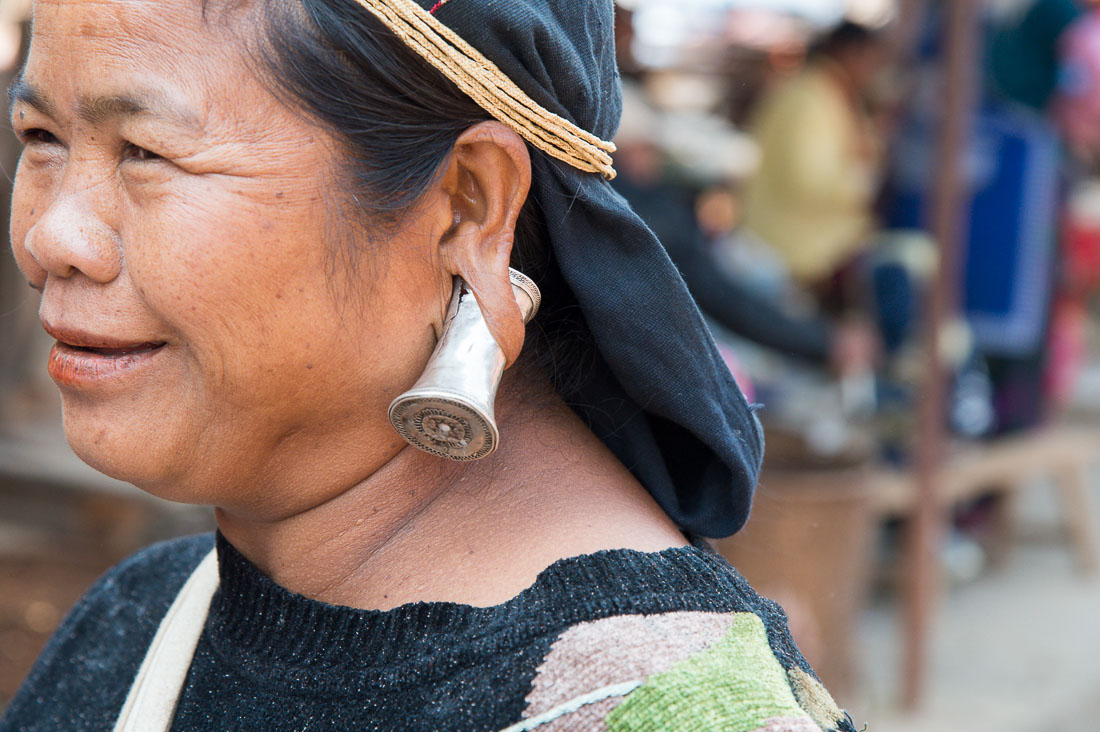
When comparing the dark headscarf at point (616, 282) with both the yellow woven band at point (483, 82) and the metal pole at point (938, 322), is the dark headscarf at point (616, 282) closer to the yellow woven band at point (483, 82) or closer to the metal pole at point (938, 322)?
the yellow woven band at point (483, 82)

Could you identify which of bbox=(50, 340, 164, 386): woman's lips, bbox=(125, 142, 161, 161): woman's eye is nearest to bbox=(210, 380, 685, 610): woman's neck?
bbox=(50, 340, 164, 386): woman's lips

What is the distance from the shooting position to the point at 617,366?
46.9 inches

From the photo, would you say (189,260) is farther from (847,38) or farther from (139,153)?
(847,38)

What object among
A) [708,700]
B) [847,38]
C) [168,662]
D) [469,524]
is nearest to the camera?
[708,700]

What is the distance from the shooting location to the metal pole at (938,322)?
3691mm

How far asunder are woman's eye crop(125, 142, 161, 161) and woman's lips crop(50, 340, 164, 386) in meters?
0.17

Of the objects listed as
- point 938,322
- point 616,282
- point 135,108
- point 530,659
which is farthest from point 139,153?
point 938,322

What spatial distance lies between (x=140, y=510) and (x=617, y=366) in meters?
2.80

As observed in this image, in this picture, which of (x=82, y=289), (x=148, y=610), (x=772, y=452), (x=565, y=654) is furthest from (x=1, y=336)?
(x=565, y=654)

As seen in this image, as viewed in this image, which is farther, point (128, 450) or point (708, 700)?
point (128, 450)

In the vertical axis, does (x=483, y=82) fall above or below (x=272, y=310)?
above

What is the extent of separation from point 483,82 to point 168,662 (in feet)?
2.31

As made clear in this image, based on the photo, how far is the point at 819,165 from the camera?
5199 mm

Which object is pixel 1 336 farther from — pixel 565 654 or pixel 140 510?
pixel 565 654
